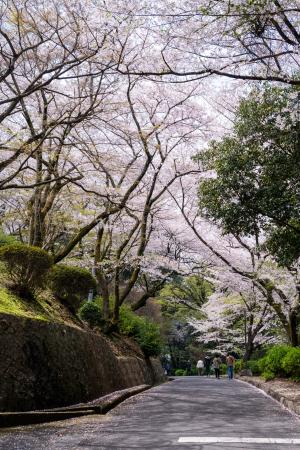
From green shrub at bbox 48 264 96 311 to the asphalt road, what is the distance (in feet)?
15.7

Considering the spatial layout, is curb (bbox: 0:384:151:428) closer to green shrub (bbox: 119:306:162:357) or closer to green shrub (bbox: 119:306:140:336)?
green shrub (bbox: 119:306:140:336)

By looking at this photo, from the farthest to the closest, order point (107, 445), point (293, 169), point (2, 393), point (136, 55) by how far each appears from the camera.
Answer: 1. point (136, 55)
2. point (293, 169)
3. point (2, 393)
4. point (107, 445)

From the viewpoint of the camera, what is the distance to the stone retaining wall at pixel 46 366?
7824 mm

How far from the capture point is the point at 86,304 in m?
16.9

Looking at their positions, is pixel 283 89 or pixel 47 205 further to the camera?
pixel 47 205

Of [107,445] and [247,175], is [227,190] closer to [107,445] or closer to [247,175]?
[247,175]

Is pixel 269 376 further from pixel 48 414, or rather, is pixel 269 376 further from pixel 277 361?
pixel 48 414

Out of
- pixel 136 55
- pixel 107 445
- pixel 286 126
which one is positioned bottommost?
pixel 107 445

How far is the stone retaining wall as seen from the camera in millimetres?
7824

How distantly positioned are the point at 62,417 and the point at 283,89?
7.85 metres

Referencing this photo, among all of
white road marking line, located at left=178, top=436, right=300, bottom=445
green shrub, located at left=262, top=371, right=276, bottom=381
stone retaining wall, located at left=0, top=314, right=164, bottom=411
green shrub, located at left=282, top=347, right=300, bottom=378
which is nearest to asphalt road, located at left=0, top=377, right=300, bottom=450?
white road marking line, located at left=178, top=436, right=300, bottom=445

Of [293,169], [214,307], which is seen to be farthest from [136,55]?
[214,307]

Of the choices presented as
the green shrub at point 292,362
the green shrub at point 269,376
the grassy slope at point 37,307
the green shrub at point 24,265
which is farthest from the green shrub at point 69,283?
the green shrub at point 269,376

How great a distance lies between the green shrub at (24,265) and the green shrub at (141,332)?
34.7ft
